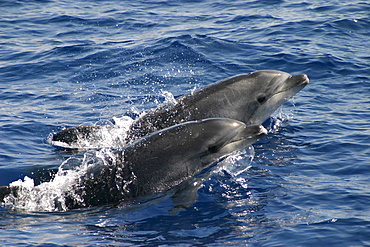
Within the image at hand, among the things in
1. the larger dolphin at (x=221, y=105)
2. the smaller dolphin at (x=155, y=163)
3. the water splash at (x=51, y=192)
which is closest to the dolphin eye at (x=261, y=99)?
the larger dolphin at (x=221, y=105)

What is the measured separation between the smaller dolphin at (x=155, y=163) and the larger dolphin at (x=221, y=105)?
1796 millimetres

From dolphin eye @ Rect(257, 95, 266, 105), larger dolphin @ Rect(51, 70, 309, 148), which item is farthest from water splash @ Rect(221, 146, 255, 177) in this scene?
dolphin eye @ Rect(257, 95, 266, 105)

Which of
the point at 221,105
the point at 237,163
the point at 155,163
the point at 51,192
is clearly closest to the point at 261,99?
the point at 221,105

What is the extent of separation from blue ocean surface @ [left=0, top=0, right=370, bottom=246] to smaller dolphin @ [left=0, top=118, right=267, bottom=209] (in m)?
0.30

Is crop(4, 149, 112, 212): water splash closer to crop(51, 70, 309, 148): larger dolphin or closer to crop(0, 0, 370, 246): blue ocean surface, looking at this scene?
crop(0, 0, 370, 246): blue ocean surface

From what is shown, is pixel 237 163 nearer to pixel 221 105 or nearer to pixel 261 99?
pixel 221 105

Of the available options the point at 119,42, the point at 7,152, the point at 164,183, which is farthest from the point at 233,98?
the point at 119,42

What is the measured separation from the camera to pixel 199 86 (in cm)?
1692

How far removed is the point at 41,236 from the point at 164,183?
2495mm

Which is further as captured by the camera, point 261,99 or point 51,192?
point 261,99

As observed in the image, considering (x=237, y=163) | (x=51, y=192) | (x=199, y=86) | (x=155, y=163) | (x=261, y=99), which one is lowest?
(x=237, y=163)

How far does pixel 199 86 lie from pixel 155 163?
23.6 ft

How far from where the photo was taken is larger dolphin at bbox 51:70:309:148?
1241cm

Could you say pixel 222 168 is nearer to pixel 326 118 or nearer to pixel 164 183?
pixel 164 183
